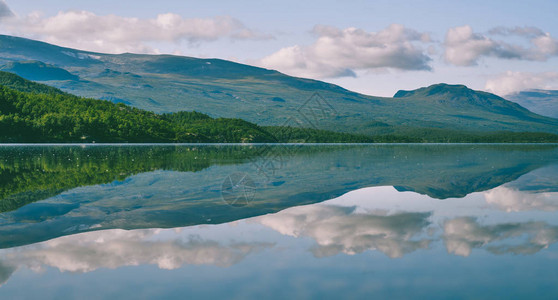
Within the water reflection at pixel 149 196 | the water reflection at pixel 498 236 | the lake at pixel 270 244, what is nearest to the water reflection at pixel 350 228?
the lake at pixel 270 244

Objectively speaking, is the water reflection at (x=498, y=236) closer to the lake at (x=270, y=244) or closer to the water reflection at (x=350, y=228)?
the lake at (x=270, y=244)

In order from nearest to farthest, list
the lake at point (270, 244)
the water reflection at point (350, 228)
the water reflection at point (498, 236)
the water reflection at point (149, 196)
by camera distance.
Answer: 1. the lake at point (270, 244)
2. the water reflection at point (350, 228)
3. the water reflection at point (498, 236)
4. the water reflection at point (149, 196)

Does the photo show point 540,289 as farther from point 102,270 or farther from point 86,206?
point 86,206

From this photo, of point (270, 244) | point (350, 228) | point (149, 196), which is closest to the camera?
point (270, 244)

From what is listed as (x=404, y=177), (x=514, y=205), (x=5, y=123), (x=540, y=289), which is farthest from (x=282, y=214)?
(x=5, y=123)

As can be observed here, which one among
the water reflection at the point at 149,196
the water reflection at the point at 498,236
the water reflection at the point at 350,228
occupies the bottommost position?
the water reflection at the point at 149,196

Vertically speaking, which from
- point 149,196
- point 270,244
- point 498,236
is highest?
point 498,236

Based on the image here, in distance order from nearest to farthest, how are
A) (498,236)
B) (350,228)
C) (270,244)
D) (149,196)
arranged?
(270,244), (498,236), (350,228), (149,196)

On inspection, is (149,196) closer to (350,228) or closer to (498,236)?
(350,228)

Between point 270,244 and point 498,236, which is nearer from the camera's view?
point 270,244

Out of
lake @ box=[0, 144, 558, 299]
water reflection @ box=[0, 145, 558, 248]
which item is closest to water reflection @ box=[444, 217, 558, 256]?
lake @ box=[0, 144, 558, 299]

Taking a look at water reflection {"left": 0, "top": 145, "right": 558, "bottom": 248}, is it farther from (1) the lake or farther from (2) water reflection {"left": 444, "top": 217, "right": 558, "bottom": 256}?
(2) water reflection {"left": 444, "top": 217, "right": 558, "bottom": 256}

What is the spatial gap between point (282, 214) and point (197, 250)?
7.73 meters

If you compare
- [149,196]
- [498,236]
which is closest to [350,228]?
[498,236]
